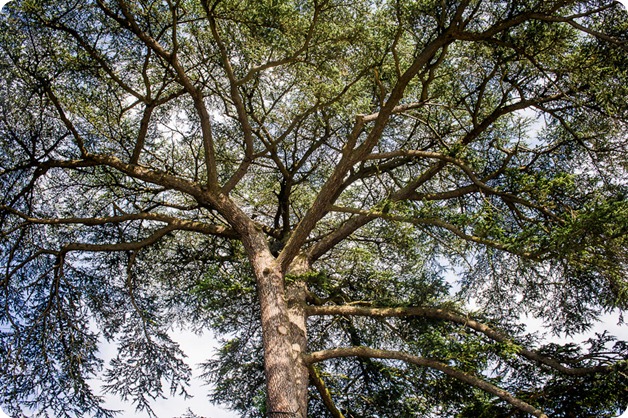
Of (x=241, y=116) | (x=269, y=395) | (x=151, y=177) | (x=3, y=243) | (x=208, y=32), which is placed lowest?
(x=269, y=395)

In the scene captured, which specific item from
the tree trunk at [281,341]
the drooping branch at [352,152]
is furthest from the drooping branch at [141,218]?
the drooping branch at [352,152]

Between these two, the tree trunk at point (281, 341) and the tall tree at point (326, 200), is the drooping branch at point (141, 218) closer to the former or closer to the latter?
the tall tree at point (326, 200)

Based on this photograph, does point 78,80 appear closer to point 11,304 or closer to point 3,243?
point 3,243

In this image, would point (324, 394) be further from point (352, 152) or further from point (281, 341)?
point (352, 152)

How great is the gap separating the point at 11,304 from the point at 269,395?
514cm

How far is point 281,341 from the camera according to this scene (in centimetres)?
653

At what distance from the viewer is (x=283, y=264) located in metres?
7.39

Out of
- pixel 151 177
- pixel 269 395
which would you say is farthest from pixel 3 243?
pixel 269 395

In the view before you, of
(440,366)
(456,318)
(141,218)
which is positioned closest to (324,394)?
(440,366)

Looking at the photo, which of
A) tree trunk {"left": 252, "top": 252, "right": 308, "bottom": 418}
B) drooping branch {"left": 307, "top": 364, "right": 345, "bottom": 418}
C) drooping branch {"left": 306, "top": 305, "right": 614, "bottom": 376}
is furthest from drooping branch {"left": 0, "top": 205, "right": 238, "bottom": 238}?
drooping branch {"left": 307, "top": 364, "right": 345, "bottom": 418}

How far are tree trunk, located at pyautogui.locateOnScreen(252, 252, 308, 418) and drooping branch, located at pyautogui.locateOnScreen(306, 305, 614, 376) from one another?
50 cm

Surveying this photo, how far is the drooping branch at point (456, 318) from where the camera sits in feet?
19.9

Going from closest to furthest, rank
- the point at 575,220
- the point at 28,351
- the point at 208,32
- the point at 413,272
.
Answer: the point at 575,220, the point at 28,351, the point at 208,32, the point at 413,272

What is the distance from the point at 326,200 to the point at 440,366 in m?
2.69
